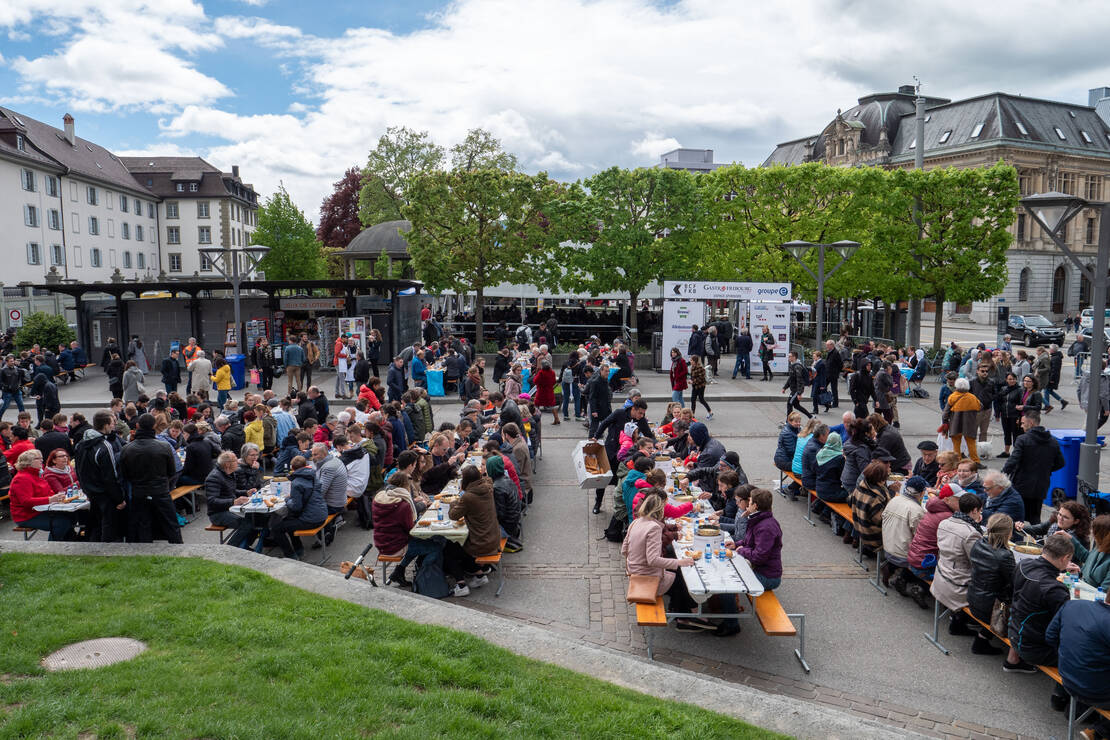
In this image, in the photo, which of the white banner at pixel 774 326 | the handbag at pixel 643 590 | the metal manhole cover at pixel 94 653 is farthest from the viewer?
the white banner at pixel 774 326

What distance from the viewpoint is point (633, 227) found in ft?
99.4

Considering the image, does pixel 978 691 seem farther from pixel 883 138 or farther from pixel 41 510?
pixel 883 138

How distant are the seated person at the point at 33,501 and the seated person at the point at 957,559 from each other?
34.2 feet

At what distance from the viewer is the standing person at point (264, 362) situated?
75.9ft

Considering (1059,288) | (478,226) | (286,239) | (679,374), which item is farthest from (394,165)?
(1059,288)

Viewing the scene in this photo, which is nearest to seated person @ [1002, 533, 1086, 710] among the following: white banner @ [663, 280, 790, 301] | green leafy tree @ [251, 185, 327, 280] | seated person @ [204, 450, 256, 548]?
seated person @ [204, 450, 256, 548]

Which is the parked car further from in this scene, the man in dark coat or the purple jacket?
the purple jacket

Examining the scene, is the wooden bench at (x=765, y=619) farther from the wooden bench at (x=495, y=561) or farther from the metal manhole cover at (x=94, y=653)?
the metal manhole cover at (x=94, y=653)

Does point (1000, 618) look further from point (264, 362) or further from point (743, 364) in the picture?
point (264, 362)

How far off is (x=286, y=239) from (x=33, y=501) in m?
41.4

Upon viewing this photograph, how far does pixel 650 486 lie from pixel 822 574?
2.35 metres

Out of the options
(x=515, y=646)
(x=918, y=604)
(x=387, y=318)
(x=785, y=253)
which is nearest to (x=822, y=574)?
(x=918, y=604)

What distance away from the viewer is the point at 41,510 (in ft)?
31.7

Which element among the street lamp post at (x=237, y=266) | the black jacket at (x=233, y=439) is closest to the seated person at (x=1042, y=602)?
the black jacket at (x=233, y=439)
